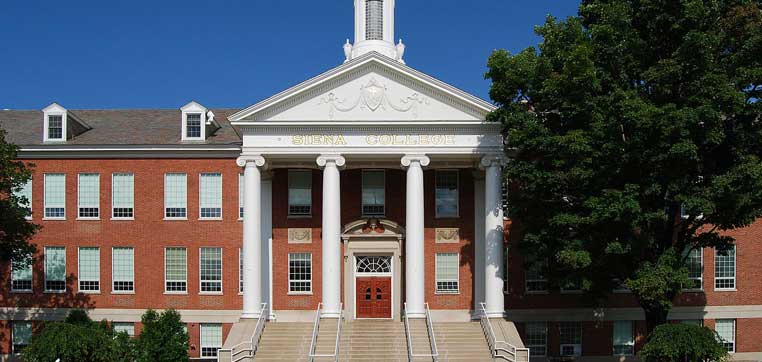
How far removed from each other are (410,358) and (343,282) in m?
7.82

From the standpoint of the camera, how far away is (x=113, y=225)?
4056 cm

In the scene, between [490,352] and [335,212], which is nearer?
[490,352]

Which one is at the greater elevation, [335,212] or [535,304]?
[335,212]

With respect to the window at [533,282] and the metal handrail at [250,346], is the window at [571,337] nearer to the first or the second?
the window at [533,282]

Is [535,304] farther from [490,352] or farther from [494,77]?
[494,77]

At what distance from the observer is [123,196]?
1601 inches

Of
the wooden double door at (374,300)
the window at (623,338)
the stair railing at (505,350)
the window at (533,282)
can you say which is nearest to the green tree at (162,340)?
the wooden double door at (374,300)

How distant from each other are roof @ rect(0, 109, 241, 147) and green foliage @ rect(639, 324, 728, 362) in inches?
831

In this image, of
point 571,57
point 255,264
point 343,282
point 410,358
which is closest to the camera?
point 571,57

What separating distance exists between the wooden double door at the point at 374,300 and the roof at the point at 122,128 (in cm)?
936

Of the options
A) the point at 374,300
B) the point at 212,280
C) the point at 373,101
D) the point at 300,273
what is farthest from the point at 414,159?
the point at 212,280

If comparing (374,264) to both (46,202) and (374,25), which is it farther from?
(46,202)

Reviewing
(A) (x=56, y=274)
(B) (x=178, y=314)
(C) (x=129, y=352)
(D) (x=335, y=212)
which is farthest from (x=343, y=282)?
(A) (x=56, y=274)

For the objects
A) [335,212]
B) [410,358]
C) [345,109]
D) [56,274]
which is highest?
[345,109]
